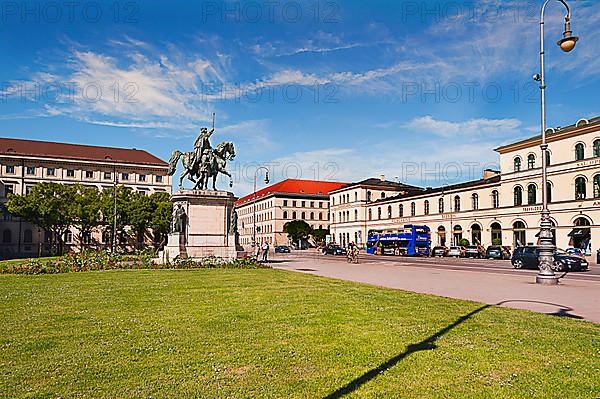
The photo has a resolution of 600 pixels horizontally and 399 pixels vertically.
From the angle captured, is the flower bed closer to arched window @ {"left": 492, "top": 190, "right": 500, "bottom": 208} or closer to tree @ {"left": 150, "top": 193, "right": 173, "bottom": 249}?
tree @ {"left": 150, "top": 193, "right": 173, "bottom": 249}

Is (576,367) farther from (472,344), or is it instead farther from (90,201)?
(90,201)

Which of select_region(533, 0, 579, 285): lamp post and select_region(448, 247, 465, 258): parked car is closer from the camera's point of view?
select_region(533, 0, 579, 285): lamp post

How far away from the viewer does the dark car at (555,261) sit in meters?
31.9

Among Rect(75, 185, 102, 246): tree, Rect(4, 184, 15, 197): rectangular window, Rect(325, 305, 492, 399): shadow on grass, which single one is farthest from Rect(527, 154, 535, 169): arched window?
Rect(4, 184, 15, 197): rectangular window

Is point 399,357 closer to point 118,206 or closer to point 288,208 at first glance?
point 118,206

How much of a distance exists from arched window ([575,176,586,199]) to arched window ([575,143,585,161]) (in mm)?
2383

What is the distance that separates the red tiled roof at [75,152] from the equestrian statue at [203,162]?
63.4 m

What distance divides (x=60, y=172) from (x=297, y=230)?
51446 millimetres

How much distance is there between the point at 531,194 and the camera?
6391cm

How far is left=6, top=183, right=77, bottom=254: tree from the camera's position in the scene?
207ft

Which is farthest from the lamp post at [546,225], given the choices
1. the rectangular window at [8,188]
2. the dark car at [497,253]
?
the rectangular window at [8,188]

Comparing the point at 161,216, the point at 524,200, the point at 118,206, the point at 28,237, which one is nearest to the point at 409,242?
the point at 524,200

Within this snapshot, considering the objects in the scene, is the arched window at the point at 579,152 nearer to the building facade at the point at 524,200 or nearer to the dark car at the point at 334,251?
the building facade at the point at 524,200

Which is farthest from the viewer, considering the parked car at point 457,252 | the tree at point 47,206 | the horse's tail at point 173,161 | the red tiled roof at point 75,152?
the red tiled roof at point 75,152
